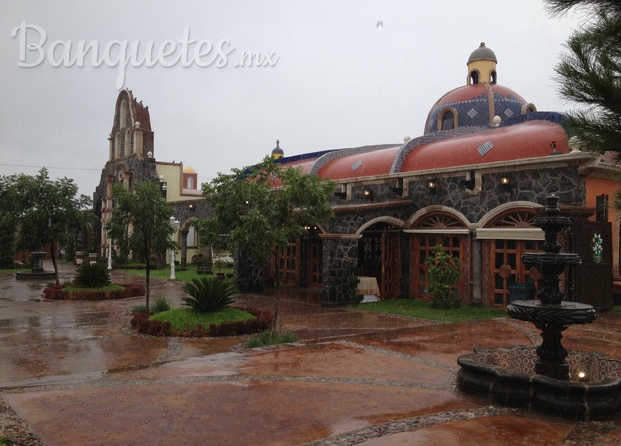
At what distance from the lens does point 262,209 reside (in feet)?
35.4

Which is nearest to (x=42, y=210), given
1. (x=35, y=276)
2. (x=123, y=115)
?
(x=35, y=276)

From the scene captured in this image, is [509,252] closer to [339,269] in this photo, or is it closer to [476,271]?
[476,271]

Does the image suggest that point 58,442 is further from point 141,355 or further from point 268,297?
point 268,297

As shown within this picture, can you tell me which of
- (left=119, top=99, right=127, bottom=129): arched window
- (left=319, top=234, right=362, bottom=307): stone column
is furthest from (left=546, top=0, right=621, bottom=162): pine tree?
(left=119, top=99, right=127, bottom=129): arched window

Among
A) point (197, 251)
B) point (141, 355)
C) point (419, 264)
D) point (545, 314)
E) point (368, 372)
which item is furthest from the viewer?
point (197, 251)

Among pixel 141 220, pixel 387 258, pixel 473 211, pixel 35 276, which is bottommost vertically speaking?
pixel 35 276

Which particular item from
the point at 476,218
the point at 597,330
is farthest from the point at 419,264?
the point at 597,330

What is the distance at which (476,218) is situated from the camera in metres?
15.7

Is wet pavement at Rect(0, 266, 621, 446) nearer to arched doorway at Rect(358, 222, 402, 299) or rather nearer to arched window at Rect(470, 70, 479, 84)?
arched doorway at Rect(358, 222, 402, 299)

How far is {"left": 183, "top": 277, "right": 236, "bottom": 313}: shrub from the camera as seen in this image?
12.0m

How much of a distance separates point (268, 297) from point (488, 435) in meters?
13.1

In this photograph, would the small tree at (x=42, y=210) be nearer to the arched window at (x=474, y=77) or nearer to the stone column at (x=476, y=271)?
the stone column at (x=476, y=271)

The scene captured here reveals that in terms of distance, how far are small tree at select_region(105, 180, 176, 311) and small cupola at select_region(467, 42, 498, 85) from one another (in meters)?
15.6

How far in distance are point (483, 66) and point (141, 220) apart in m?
16.6
